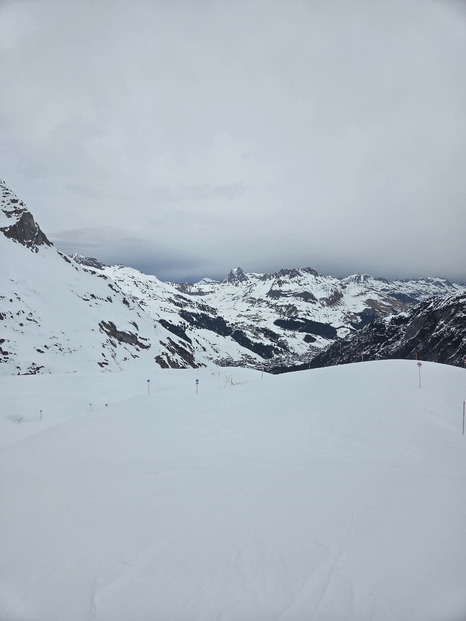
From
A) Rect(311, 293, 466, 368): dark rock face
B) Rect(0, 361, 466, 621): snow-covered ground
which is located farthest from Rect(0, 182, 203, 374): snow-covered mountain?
Rect(311, 293, 466, 368): dark rock face

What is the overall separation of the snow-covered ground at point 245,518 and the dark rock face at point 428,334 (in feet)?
→ 415

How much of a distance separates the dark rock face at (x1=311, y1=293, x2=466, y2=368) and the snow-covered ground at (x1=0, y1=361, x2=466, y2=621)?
4975 inches

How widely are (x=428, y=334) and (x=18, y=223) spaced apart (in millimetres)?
184322

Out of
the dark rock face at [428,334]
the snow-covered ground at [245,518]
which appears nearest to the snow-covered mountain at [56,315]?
the snow-covered ground at [245,518]

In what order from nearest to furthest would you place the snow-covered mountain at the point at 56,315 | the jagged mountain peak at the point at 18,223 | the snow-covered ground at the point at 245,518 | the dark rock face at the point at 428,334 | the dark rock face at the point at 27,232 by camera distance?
1. the snow-covered ground at the point at 245,518
2. the snow-covered mountain at the point at 56,315
3. the dark rock face at the point at 27,232
4. the jagged mountain peak at the point at 18,223
5. the dark rock face at the point at 428,334

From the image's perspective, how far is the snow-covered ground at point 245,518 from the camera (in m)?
5.69

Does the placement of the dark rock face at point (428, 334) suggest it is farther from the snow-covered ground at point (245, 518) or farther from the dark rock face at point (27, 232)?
the dark rock face at point (27, 232)

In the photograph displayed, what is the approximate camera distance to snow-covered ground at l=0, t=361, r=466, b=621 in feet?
18.7

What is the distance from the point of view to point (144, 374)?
42281 millimetres

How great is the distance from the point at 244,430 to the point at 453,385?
15.3 m

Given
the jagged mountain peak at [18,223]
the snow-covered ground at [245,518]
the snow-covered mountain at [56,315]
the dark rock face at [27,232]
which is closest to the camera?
the snow-covered ground at [245,518]

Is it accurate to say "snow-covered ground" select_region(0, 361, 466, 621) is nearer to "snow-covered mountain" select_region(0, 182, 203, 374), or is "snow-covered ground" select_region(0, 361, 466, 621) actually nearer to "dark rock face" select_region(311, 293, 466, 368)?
"snow-covered mountain" select_region(0, 182, 203, 374)

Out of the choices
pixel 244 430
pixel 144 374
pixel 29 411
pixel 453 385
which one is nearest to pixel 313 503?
pixel 244 430

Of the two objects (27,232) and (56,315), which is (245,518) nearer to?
(56,315)
